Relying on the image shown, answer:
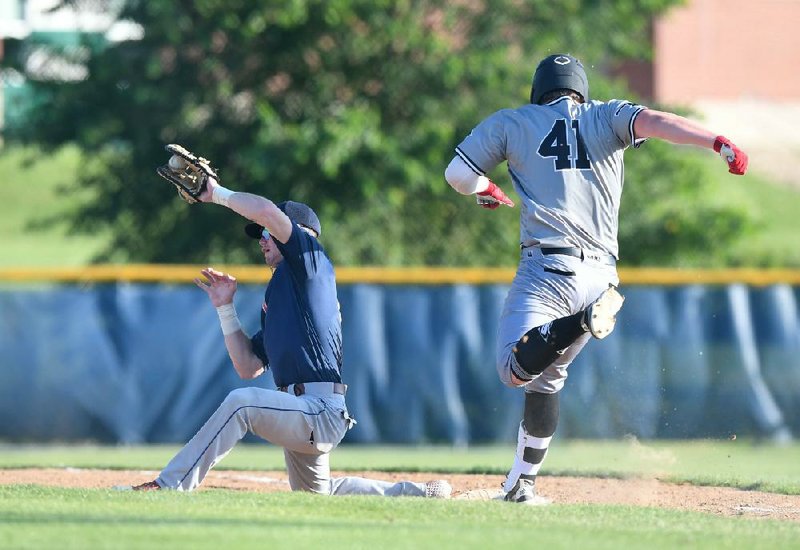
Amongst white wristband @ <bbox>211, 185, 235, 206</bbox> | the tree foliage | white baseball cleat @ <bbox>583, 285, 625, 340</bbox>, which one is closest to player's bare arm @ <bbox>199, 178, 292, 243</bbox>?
white wristband @ <bbox>211, 185, 235, 206</bbox>

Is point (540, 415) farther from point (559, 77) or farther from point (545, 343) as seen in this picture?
point (559, 77)

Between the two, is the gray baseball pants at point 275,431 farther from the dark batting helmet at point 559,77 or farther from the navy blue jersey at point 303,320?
the dark batting helmet at point 559,77

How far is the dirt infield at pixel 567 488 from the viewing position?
7441mm

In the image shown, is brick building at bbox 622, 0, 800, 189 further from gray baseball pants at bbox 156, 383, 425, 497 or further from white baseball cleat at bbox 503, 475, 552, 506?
gray baseball pants at bbox 156, 383, 425, 497

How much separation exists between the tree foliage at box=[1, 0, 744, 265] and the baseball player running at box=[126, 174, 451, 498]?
28.6ft

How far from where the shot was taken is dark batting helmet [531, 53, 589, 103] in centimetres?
706

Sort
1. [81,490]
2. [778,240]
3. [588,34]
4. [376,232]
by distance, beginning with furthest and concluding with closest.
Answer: [778,240] → [588,34] → [376,232] → [81,490]

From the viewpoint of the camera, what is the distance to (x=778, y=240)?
29.9 meters

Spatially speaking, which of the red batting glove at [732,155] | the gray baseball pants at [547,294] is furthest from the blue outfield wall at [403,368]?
the red batting glove at [732,155]

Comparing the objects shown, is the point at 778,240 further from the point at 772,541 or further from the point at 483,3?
the point at 772,541

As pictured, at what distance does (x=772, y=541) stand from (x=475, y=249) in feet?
38.5

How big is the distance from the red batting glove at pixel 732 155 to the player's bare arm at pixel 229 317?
8.28 feet

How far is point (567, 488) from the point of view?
332 inches

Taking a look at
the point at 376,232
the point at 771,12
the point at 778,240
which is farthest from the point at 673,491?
the point at 771,12
